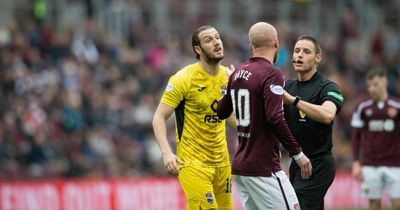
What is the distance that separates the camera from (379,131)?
14531mm

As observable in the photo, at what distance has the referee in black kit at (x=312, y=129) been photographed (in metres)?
10.1

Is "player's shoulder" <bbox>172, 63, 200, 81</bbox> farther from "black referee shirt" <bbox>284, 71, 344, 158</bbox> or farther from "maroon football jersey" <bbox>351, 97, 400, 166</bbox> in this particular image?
"maroon football jersey" <bbox>351, 97, 400, 166</bbox>

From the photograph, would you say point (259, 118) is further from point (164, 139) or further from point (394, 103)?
point (394, 103)

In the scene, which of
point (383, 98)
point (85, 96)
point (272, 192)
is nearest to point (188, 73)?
point (272, 192)

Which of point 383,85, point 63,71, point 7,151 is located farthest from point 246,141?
point 63,71

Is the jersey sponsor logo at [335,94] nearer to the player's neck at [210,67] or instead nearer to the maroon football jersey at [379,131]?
the player's neck at [210,67]

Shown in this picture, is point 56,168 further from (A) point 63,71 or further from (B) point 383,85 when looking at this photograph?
(B) point 383,85

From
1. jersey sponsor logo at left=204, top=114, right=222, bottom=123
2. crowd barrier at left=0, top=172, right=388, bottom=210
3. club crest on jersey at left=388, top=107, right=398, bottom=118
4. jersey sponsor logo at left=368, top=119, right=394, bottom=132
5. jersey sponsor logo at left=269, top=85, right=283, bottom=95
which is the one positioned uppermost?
jersey sponsor logo at left=269, top=85, right=283, bottom=95

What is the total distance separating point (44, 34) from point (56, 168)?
3.73 m

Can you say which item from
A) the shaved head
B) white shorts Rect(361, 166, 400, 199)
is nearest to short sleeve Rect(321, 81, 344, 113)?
the shaved head

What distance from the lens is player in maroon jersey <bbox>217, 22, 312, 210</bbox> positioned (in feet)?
29.7

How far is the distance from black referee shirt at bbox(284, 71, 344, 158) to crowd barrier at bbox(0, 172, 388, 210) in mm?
9455

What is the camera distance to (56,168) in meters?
19.7

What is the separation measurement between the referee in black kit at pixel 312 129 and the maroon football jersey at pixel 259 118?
3.01 feet
